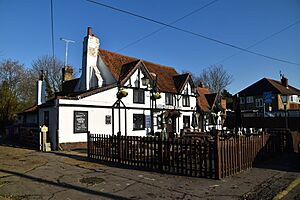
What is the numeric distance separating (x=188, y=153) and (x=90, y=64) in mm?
17331

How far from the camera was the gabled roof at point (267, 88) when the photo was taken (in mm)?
54066

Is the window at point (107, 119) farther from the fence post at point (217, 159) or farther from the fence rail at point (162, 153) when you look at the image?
the fence post at point (217, 159)

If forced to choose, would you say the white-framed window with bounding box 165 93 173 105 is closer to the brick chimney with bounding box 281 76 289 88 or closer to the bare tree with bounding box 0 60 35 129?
the bare tree with bounding box 0 60 35 129

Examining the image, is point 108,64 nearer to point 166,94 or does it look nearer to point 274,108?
point 166,94

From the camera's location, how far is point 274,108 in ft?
176

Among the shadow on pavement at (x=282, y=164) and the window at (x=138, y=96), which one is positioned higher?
the window at (x=138, y=96)

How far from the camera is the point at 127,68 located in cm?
2498

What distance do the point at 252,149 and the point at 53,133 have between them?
1320 centimetres

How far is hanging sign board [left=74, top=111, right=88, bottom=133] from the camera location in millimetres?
18578

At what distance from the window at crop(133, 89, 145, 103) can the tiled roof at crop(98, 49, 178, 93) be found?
2043 millimetres

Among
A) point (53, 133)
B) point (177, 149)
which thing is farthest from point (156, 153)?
point (53, 133)

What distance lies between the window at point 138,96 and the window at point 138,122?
4.56 ft

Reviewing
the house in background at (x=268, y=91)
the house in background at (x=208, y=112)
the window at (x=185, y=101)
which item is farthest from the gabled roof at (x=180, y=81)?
the house in background at (x=268, y=91)

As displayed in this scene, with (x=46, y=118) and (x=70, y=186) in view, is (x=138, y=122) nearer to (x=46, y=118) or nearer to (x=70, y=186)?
(x=46, y=118)
